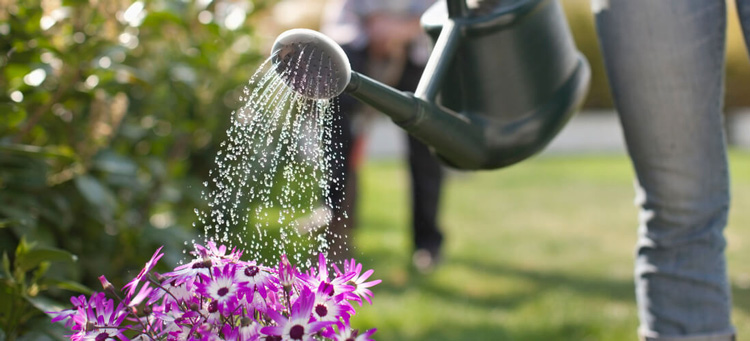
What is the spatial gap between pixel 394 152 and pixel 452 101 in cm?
727

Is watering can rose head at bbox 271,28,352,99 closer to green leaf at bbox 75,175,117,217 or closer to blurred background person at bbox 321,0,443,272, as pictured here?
green leaf at bbox 75,175,117,217

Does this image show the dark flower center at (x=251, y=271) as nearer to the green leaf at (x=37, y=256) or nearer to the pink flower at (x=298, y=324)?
the pink flower at (x=298, y=324)

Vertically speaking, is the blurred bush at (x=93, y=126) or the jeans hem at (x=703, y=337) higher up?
the blurred bush at (x=93, y=126)

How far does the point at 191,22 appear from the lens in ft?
7.04

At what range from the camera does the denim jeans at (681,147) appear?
1373 mm

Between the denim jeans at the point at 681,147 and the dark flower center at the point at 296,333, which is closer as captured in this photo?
the dark flower center at the point at 296,333

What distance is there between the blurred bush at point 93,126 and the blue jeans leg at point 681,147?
2.90 feet

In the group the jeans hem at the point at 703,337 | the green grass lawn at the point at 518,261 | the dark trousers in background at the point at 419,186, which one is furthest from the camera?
the dark trousers in background at the point at 419,186

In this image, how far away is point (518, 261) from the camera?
329 cm

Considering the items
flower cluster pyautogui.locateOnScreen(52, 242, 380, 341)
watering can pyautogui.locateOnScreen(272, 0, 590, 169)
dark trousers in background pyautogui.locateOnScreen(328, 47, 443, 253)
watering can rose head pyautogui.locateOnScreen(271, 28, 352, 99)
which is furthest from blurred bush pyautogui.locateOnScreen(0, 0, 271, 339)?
dark trousers in background pyautogui.locateOnScreen(328, 47, 443, 253)

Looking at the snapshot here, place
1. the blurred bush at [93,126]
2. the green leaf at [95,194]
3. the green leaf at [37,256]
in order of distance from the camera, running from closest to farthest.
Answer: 1. the green leaf at [37,256]
2. the blurred bush at [93,126]
3. the green leaf at [95,194]

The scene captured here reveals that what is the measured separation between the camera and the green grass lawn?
2.35 m

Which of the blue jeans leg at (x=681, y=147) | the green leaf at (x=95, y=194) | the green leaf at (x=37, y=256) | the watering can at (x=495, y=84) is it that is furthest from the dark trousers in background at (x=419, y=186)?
the green leaf at (x=37, y=256)

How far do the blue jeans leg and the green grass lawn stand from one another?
0.81 m
